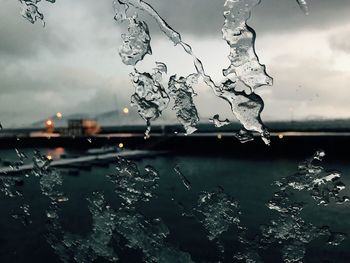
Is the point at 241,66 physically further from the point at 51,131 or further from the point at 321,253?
the point at 51,131

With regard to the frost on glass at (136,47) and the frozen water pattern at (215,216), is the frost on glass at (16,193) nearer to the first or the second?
the frozen water pattern at (215,216)

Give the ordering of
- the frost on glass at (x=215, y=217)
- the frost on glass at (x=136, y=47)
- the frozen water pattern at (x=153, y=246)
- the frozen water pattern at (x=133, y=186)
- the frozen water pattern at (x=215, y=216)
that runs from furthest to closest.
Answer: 1. the frozen water pattern at (x=133, y=186)
2. the frozen water pattern at (x=215, y=216)
3. the frost on glass at (x=215, y=217)
4. the frozen water pattern at (x=153, y=246)
5. the frost on glass at (x=136, y=47)

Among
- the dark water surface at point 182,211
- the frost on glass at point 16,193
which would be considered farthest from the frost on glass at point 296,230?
the frost on glass at point 16,193

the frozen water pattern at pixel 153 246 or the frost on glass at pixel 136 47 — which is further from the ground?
the frost on glass at pixel 136 47

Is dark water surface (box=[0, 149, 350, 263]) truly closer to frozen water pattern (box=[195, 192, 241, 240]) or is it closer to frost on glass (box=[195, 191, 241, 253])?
frost on glass (box=[195, 191, 241, 253])

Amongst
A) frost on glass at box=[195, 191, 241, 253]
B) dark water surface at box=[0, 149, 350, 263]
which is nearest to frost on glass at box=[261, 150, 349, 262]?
dark water surface at box=[0, 149, 350, 263]

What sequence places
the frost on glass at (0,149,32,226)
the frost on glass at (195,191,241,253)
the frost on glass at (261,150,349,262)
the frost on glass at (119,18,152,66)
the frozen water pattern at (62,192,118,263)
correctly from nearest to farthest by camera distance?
the frost on glass at (119,18,152,66), the frozen water pattern at (62,192,118,263), the frost on glass at (261,150,349,262), the frost on glass at (195,191,241,253), the frost on glass at (0,149,32,226)

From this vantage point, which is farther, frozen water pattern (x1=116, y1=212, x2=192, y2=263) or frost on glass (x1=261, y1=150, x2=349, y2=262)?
frost on glass (x1=261, y1=150, x2=349, y2=262)

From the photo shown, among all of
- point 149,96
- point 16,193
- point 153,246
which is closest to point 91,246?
point 153,246
